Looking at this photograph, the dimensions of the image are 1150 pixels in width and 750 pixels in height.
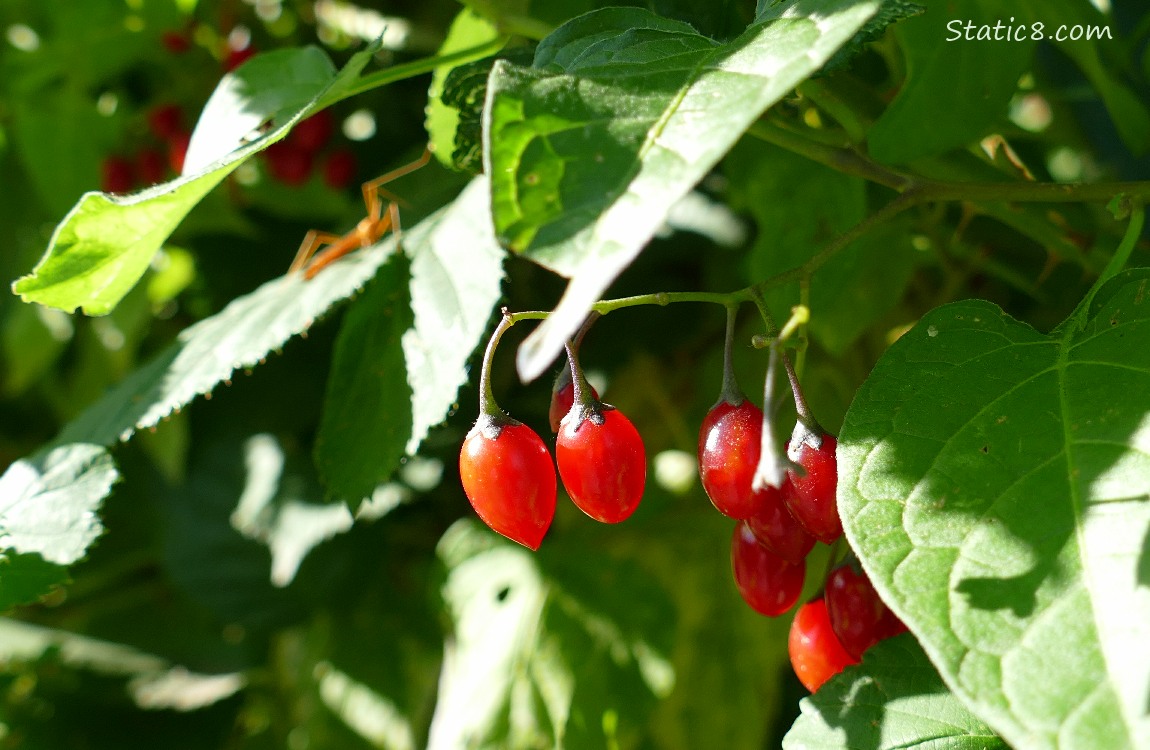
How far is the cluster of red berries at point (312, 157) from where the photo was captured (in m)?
1.48

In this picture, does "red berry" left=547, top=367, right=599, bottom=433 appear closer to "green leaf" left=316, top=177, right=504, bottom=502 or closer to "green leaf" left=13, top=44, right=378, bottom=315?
"green leaf" left=316, top=177, right=504, bottom=502

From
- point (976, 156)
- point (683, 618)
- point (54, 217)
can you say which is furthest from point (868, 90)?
point (54, 217)

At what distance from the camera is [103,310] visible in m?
0.71

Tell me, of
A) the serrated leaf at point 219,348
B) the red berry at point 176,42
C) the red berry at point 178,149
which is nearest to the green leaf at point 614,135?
the serrated leaf at point 219,348

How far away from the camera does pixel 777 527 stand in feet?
1.99

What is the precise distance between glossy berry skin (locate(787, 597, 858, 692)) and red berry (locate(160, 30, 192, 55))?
1318mm

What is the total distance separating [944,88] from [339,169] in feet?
3.14

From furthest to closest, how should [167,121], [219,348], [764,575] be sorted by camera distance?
[167,121], [219,348], [764,575]

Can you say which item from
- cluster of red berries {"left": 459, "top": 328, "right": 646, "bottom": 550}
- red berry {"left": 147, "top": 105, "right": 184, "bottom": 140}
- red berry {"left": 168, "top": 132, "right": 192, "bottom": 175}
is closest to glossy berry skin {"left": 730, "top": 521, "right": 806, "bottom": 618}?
cluster of red berries {"left": 459, "top": 328, "right": 646, "bottom": 550}

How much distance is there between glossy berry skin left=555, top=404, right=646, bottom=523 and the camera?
0.59m

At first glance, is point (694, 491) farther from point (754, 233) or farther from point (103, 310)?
point (103, 310)

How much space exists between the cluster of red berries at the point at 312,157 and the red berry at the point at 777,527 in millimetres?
1062

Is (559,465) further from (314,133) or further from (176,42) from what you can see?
(176,42)

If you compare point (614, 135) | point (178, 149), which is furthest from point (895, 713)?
point (178, 149)
